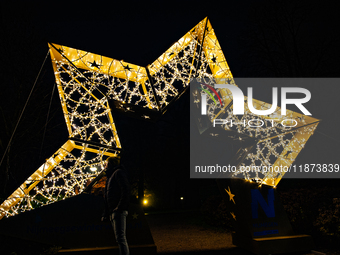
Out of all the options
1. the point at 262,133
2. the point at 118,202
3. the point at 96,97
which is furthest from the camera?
the point at 262,133

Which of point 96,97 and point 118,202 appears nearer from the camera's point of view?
point 118,202

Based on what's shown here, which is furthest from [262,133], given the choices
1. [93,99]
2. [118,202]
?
[93,99]

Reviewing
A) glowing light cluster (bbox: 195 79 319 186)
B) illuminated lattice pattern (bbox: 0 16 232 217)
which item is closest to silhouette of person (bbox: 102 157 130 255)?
illuminated lattice pattern (bbox: 0 16 232 217)

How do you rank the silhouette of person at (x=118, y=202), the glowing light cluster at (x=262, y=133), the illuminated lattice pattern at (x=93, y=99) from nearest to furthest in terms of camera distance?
the silhouette of person at (x=118, y=202) → the illuminated lattice pattern at (x=93, y=99) → the glowing light cluster at (x=262, y=133)

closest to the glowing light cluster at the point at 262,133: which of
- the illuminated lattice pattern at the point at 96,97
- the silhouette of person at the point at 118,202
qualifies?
the illuminated lattice pattern at the point at 96,97

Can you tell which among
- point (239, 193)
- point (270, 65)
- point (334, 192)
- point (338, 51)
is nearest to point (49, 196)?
point (239, 193)

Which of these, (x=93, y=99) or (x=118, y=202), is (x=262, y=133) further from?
(x=93, y=99)

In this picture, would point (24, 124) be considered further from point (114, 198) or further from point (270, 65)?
point (270, 65)

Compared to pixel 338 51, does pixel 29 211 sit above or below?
below

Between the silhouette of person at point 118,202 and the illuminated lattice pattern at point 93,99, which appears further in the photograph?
the illuminated lattice pattern at point 93,99

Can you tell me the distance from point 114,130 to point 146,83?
1.17 metres

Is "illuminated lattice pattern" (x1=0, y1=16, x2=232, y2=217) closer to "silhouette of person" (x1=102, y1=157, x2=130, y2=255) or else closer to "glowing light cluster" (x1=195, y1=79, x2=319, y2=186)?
"silhouette of person" (x1=102, y1=157, x2=130, y2=255)

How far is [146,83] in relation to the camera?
17.4 ft

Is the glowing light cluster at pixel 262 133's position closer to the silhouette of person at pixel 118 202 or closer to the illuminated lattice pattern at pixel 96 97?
the illuminated lattice pattern at pixel 96 97
